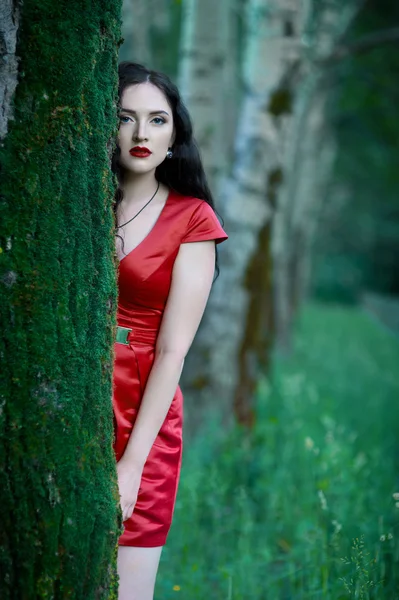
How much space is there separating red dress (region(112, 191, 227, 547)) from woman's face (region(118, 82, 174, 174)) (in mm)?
182

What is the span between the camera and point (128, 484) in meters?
2.32

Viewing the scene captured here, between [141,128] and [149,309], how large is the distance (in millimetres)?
607

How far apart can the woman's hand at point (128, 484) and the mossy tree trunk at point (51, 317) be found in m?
0.22

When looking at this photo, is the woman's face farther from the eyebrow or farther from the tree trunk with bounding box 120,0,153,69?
the tree trunk with bounding box 120,0,153,69

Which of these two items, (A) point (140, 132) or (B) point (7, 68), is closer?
(B) point (7, 68)

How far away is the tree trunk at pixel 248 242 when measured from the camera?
6223mm

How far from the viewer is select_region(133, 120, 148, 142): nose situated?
8.13 feet

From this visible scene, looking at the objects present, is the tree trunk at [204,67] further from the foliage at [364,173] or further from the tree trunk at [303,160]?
the foliage at [364,173]

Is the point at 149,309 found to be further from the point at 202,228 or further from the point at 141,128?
Answer: the point at 141,128

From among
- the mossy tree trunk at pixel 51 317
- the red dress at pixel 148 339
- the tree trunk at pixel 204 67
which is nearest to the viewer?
the mossy tree trunk at pixel 51 317

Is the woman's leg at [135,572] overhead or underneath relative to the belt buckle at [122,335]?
underneath

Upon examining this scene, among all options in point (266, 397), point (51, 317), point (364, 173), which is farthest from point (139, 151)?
point (364, 173)

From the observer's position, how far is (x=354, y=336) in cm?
1823

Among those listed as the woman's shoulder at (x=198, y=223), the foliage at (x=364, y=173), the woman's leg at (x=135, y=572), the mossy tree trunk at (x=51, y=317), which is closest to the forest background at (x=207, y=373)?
the mossy tree trunk at (x=51, y=317)
